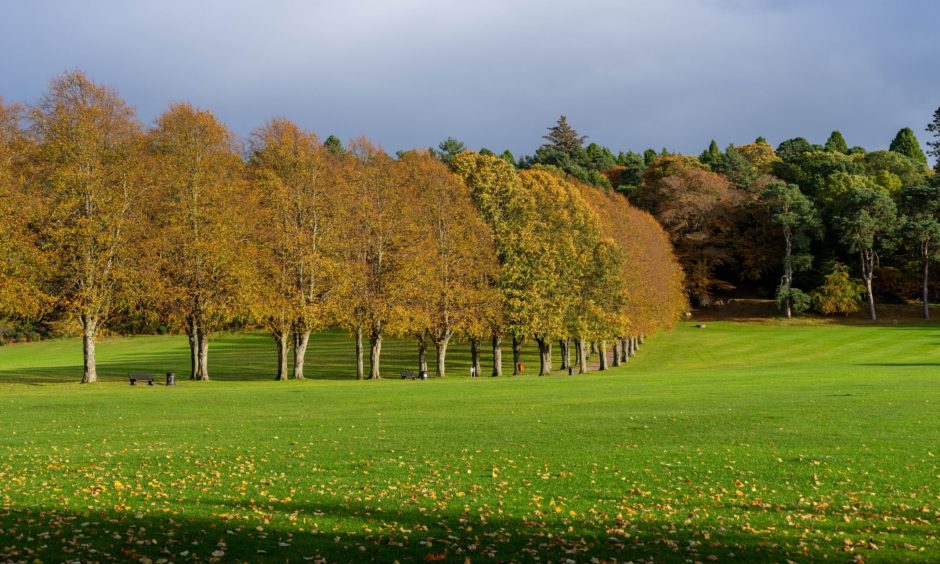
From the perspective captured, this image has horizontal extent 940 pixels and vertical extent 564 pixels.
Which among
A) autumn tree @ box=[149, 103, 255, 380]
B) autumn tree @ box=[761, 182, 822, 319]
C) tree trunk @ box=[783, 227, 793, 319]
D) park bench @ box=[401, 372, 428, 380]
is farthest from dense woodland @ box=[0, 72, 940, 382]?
autumn tree @ box=[761, 182, 822, 319]

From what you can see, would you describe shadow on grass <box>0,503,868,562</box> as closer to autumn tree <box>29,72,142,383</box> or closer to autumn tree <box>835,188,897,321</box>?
autumn tree <box>29,72,142,383</box>

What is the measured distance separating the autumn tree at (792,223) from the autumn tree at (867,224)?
4.14 meters

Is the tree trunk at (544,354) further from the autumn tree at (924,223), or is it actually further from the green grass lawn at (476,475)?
the autumn tree at (924,223)

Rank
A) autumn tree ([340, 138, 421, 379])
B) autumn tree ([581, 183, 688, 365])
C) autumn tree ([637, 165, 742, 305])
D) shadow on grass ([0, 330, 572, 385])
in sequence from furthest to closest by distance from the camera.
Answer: autumn tree ([637, 165, 742, 305]), autumn tree ([581, 183, 688, 365]), shadow on grass ([0, 330, 572, 385]), autumn tree ([340, 138, 421, 379])

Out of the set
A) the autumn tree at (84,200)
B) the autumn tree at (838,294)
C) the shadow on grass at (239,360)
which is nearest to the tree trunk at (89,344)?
the autumn tree at (84,200)

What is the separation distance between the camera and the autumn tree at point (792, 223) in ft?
323

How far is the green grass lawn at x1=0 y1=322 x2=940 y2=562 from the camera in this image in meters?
11.1

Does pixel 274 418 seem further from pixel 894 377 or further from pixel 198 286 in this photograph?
pixel 894 377

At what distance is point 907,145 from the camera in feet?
459

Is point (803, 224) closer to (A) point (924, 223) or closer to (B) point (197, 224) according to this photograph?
(A) point (924, 223)

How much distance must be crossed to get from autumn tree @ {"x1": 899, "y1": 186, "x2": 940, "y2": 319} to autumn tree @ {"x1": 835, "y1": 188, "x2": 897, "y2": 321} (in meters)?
2.35

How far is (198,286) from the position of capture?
4744cm

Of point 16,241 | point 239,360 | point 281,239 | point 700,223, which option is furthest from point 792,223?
point 16,241

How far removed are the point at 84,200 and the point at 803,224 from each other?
87.3m
